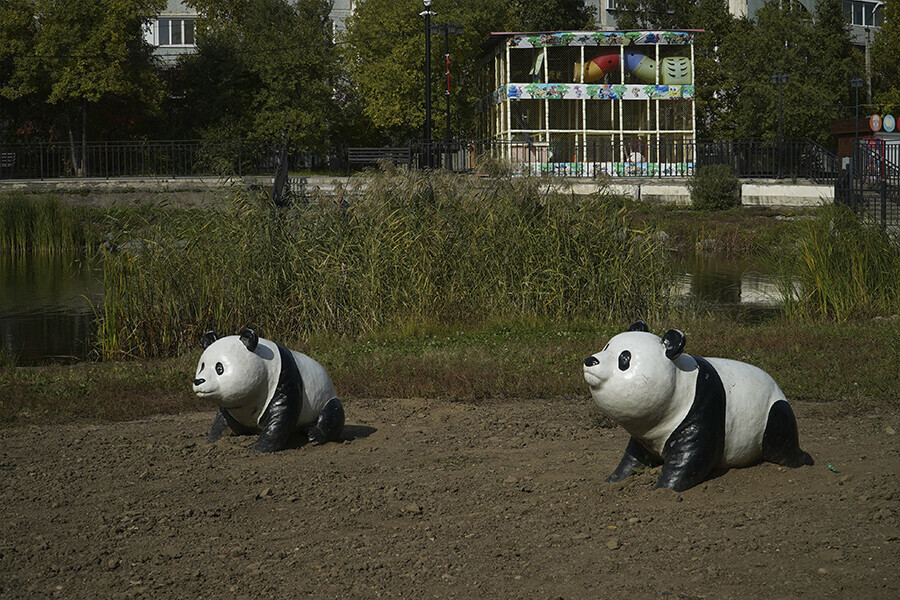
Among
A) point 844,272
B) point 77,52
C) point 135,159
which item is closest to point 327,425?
point 844,272

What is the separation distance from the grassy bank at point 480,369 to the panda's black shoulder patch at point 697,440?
8.28 ft

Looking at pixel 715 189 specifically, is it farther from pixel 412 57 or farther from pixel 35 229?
pixel 35 229

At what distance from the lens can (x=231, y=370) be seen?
6000mm

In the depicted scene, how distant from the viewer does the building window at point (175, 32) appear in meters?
53.2

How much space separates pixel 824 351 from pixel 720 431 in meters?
4.48

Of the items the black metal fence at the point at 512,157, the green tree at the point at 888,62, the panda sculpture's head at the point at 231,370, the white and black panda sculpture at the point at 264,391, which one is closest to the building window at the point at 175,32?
the black metal fence at the point at 512,157

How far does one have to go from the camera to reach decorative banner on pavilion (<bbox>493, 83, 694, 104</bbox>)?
37344 millimetres

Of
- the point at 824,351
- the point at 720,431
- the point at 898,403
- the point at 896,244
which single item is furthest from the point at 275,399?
the point at 896,244

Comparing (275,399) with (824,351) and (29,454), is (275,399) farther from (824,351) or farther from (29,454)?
(824,351)

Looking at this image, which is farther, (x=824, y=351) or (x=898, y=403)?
(x=824, y=351)

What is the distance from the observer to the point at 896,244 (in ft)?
37.9

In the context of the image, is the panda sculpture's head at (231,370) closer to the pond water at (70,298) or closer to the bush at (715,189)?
the pond water at (70,298)

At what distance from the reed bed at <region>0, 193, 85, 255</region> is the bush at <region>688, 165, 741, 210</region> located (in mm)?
17278

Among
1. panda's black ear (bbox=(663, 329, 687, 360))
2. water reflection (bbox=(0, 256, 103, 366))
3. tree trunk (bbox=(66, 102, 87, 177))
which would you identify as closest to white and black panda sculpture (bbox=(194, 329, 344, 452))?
panda's black ear (bbox=(663, 329, 687, 360))
